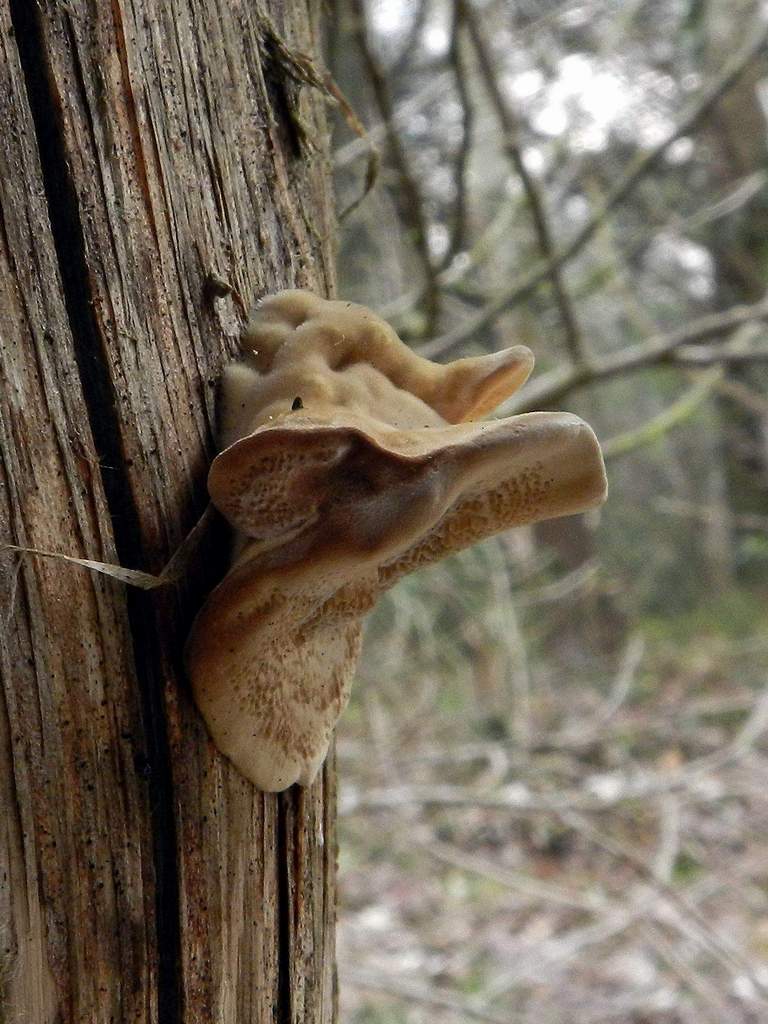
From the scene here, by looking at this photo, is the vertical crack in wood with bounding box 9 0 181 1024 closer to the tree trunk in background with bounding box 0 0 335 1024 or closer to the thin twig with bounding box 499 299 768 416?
the tree trunk in background with bounding box 0 0 335 1024

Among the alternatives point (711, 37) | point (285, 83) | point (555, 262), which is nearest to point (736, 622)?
point (711, 37)

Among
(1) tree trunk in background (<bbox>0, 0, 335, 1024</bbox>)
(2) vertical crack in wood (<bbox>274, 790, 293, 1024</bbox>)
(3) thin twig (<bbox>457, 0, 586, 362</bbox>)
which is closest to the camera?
(1) tree trunk in background (<bbox>0, 0, 335, 1024</bbox>)

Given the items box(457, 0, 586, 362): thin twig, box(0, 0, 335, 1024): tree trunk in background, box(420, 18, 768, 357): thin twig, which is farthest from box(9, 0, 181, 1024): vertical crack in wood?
box(420, 18, 768, 357): thin twig

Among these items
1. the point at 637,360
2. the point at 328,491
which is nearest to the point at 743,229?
the point at 637,360

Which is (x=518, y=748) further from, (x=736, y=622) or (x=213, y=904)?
(x=736, y=622)

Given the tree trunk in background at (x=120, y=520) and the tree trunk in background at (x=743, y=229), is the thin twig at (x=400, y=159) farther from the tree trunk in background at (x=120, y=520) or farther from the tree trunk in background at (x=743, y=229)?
the tree trunk in background at (x=743, y=229)
